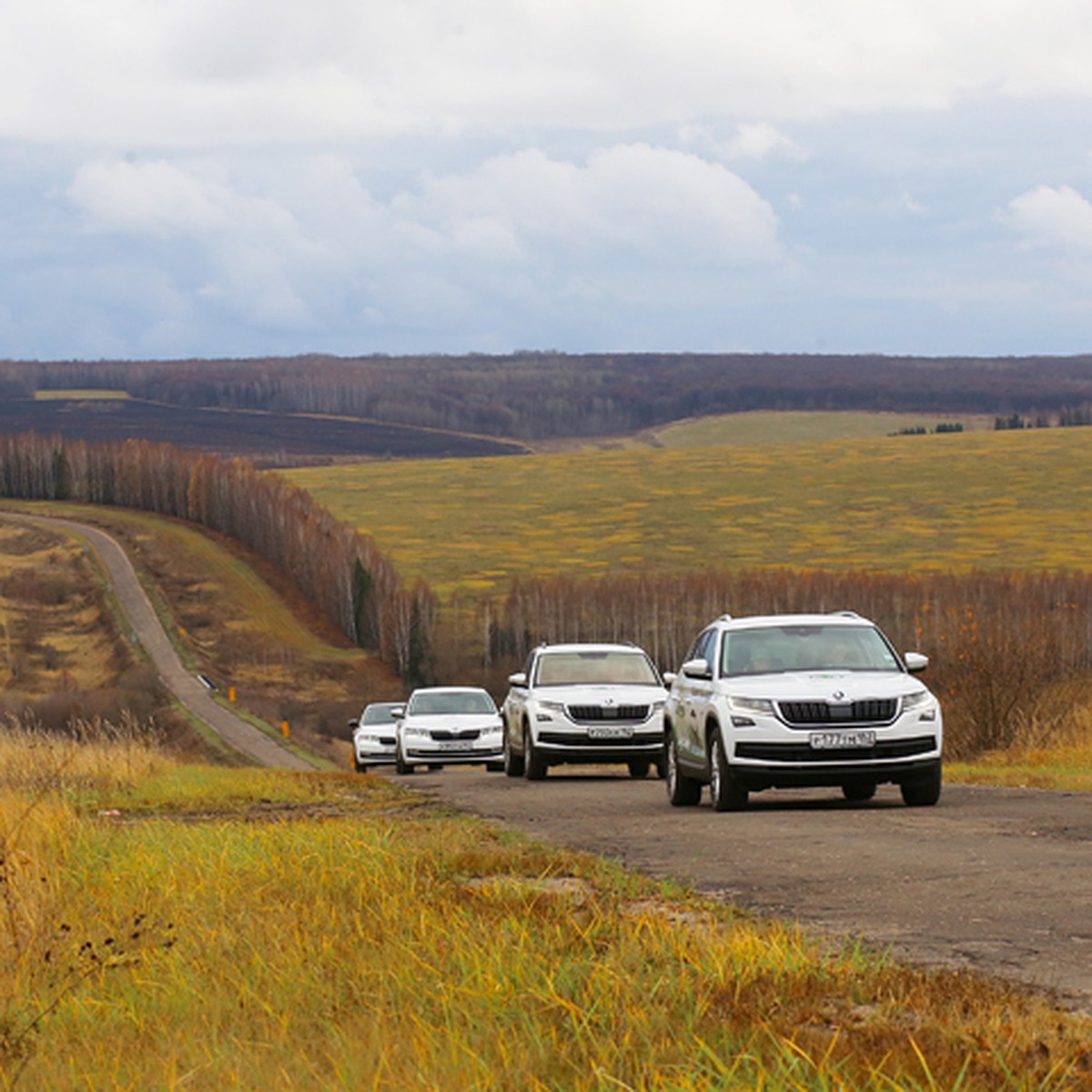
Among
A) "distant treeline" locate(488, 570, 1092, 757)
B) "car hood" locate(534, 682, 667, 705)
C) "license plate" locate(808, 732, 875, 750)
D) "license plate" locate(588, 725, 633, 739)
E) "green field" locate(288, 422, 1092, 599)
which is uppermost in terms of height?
"license plate" locate(808, 732, 875, 750)

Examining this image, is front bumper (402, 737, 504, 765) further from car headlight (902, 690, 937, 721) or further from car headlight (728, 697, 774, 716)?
car headlight (902, 690, 937, 721)

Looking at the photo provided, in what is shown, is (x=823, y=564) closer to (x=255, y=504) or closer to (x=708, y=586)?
(x=708, y=586)

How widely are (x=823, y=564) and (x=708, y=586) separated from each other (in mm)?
12780

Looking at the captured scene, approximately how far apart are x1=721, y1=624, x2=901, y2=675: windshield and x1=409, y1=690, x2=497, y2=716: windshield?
15760mm

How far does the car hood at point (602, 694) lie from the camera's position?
2377cm

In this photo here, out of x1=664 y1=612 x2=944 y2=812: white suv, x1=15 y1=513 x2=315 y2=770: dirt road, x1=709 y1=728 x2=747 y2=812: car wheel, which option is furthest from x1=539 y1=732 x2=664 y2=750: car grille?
x1=15 y1=513 x2=315 y2=770: dirt road

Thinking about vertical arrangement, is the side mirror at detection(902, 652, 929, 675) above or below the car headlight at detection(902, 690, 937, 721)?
above

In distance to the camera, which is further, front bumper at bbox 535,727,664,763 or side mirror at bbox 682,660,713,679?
front bumper at bbox 535,727,664,763

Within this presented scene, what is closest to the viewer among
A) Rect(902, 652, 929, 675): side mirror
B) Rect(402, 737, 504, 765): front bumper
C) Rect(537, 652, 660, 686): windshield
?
Rect(902, 652, 929, 675): side mirror

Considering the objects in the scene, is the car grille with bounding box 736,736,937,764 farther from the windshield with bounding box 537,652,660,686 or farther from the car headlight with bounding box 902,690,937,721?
the windshield with bounding box 537,652,660,686

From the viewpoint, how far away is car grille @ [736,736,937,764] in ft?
52.7

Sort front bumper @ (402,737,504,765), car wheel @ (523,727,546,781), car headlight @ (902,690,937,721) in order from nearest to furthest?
car headlight @ (902,690,937,721), car wheel @ (523,727,546,781), front bumper @ (402,737,504,765)

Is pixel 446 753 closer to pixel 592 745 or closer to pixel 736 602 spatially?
pixel 592 745

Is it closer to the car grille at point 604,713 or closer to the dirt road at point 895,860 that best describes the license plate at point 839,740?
the dirt road at point 895,860
